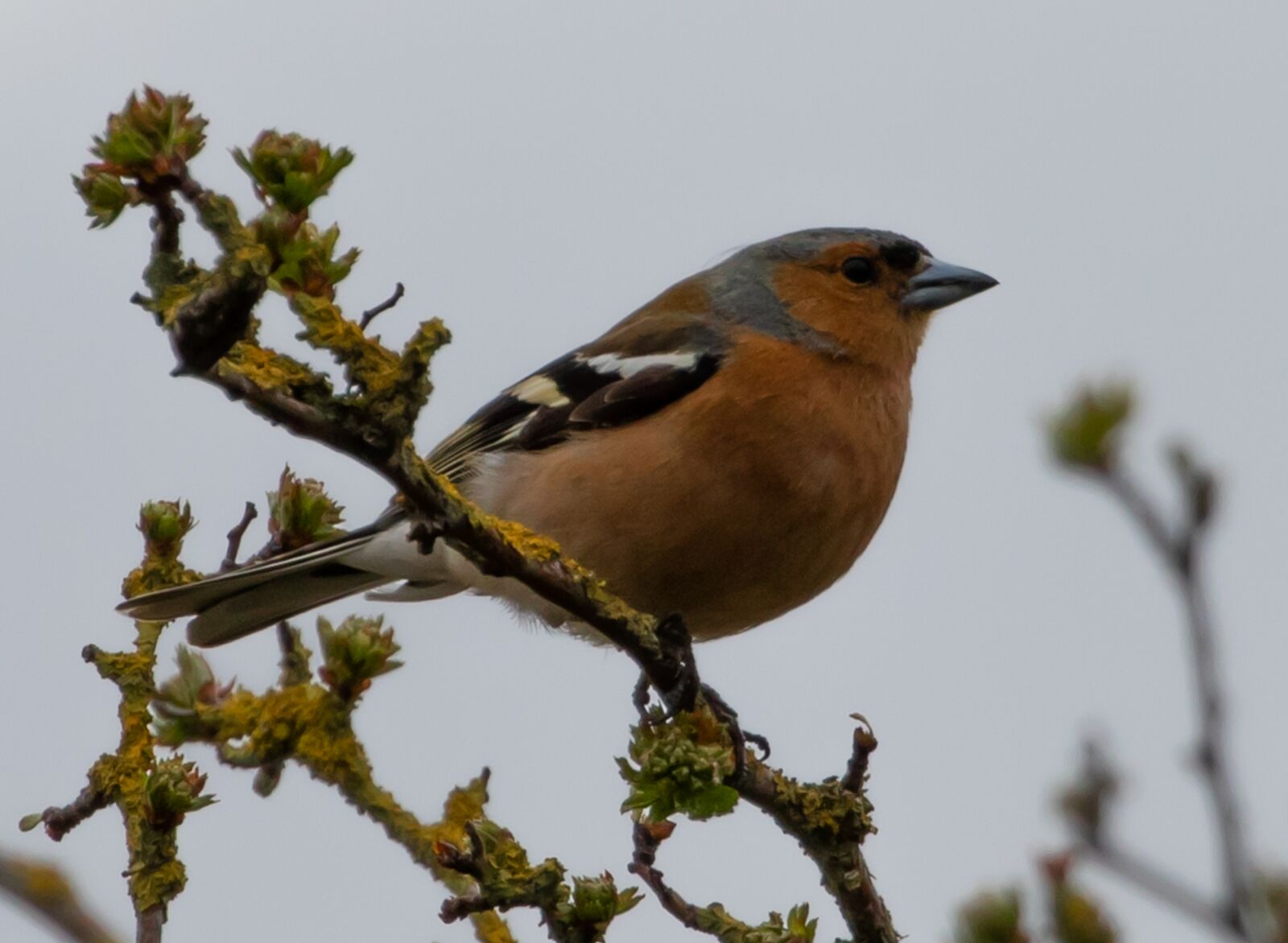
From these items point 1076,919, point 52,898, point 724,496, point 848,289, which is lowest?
point 1076,919

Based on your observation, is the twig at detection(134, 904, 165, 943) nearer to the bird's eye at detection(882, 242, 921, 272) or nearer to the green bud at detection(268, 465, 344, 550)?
the green bud at detection(268, 465, 344, 550)

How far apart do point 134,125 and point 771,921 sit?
7.34 feet

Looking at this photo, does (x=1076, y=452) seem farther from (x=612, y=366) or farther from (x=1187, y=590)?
(x=612, y=366)

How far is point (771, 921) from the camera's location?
12.1 ft

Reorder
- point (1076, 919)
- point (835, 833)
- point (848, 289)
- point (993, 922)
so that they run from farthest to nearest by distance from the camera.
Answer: point (848, 289), point (835, 833), point (993, 922), point (1076, 919)

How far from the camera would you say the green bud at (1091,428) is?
2068mm

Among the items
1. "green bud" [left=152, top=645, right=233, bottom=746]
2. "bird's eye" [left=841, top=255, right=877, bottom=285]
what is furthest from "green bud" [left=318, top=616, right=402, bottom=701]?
"bird's eye" [left=841, top=255, right=877, bottom=285]

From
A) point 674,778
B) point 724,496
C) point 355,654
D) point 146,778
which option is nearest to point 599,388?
Result: point 724,496

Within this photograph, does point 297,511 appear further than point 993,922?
Yes

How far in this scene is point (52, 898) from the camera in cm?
272

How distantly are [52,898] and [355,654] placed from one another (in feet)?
4.72

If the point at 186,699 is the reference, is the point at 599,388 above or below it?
above

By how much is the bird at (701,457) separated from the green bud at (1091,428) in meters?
2.86

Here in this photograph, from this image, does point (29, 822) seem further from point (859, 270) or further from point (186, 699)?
point (859, 270)
